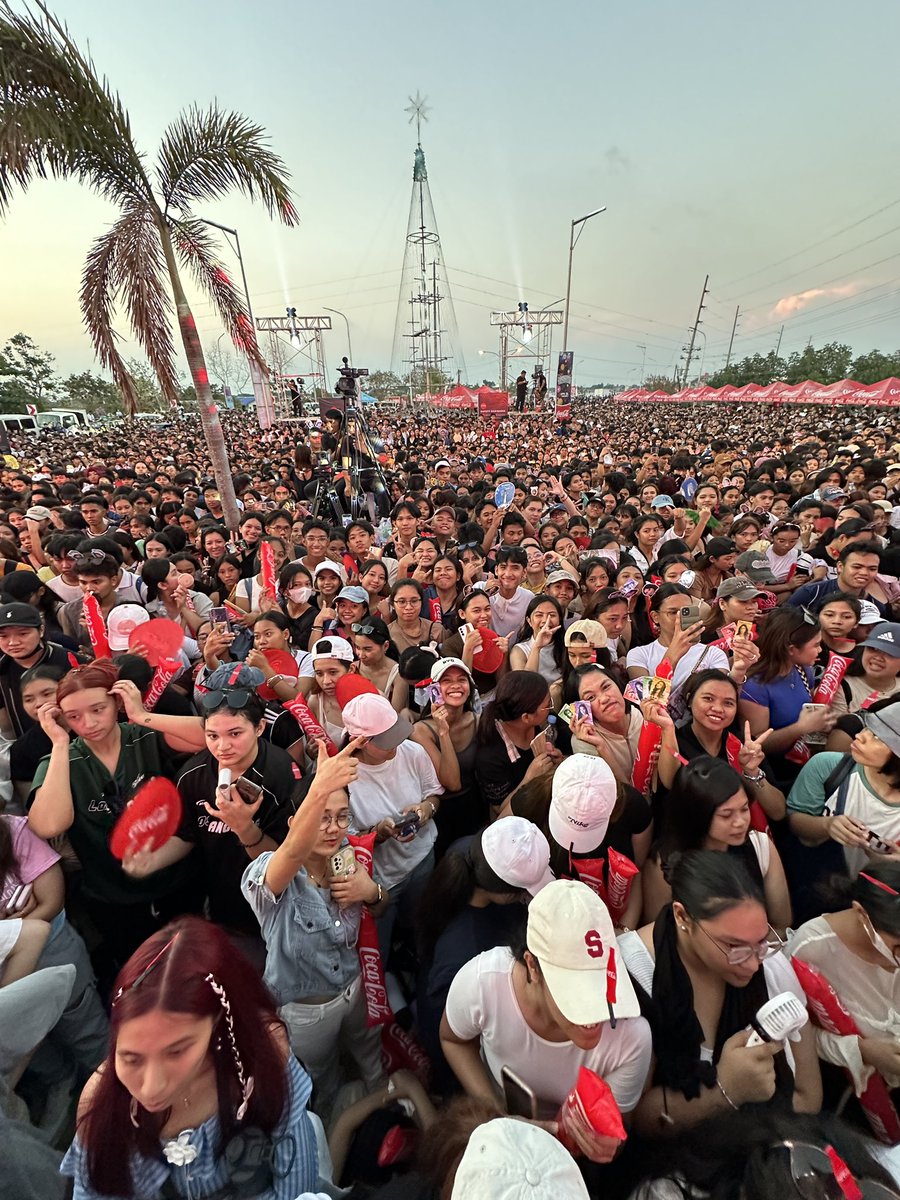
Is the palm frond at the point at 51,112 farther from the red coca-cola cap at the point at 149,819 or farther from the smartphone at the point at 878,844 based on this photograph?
the smartphone at the point at 878,844

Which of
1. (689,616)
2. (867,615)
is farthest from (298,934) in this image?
(867,615)

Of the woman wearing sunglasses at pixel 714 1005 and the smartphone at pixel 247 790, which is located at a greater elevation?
the smartphone at pixel 247 790

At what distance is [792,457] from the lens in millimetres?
12953

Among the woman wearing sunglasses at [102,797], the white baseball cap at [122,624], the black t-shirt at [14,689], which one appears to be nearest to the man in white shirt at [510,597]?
the white baseball cap at [122,624]

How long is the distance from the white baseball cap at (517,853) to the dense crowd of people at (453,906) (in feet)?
0.03

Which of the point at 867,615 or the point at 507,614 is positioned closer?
the point at 867,615

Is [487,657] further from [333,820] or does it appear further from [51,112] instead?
[51,112]

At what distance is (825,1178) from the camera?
1196mm

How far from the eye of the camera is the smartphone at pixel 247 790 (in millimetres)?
2242

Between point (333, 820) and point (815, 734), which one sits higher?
point (333, 820)

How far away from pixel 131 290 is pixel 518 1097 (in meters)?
10.3

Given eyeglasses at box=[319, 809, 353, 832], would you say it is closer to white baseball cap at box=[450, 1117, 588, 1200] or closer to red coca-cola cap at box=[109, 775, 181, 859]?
red coca-cola cap at box=[109, 775, 181, 859]

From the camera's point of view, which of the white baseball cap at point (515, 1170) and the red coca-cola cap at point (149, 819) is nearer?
the white baseball cap at point (515, 1170)

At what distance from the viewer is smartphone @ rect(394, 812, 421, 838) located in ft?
8.63
